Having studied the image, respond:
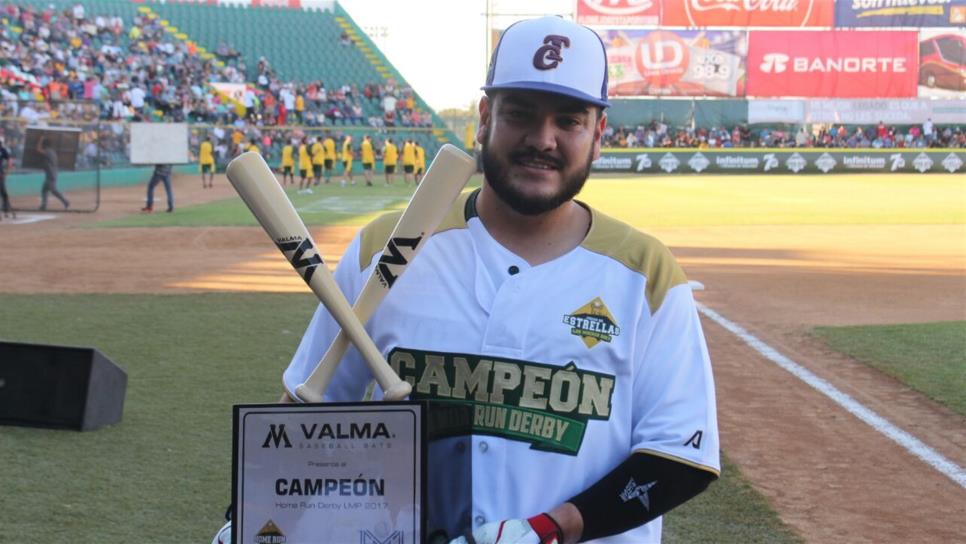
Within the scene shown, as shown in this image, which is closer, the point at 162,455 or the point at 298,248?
the point at 298,248

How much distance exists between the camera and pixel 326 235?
19.5 m

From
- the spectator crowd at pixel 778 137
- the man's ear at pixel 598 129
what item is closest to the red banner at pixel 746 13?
the spectator crowd at pixel 778 137

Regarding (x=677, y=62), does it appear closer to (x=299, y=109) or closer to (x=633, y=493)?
(x=299, y=109)

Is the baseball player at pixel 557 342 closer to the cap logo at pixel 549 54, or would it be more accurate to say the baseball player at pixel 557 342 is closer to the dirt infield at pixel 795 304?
the cap logo at pixel 549 54

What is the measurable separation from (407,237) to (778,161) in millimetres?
45594

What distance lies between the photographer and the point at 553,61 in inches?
86.2

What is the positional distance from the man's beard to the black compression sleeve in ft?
1.65

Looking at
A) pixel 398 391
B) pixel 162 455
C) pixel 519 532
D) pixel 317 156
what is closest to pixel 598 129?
pixel 398 391

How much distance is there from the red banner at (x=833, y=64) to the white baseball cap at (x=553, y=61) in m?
47.8

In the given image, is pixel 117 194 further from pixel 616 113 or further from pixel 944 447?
pixel 944 447

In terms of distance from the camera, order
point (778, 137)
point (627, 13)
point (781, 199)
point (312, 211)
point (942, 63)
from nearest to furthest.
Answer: point (312, 211)
point (781, 199)
point (778, 137)
point (627, 13)
point (942, 63)

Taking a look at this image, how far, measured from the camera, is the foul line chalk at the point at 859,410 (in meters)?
6.41

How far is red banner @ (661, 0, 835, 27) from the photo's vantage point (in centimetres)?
4903

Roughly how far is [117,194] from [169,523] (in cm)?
2839
